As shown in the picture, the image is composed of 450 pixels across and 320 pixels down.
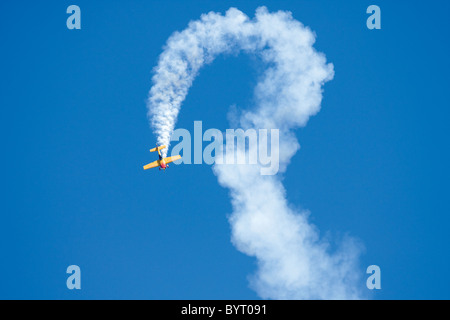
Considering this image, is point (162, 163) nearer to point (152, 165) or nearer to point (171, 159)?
point (171, 159)

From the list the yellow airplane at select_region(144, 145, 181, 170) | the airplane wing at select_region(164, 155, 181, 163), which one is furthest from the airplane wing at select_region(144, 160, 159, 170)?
the airplane wing at select_region(164, 155, 181, 163)

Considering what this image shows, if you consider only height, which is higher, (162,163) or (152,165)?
(152,165)

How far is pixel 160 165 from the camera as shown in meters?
65.3

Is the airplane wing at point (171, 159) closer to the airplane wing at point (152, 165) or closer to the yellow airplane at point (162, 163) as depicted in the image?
the yellow airplane at point (162, 163)

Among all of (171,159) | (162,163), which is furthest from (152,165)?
(171,159)

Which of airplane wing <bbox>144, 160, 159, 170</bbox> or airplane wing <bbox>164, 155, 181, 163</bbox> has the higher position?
airplane wing <bbox>164, 155, 181, 163</bbox>

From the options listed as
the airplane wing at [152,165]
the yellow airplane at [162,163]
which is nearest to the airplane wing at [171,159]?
the yellow airplane at [162,163]

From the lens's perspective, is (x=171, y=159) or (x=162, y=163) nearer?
(x=162, y=163)

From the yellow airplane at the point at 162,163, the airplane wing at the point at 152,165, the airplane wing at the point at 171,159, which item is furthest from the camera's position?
the airplane wing at the point at 152,165

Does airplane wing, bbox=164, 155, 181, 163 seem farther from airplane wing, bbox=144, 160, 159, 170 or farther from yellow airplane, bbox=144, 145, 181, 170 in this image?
airplane wing, bbox=144, 160, 159, 170
